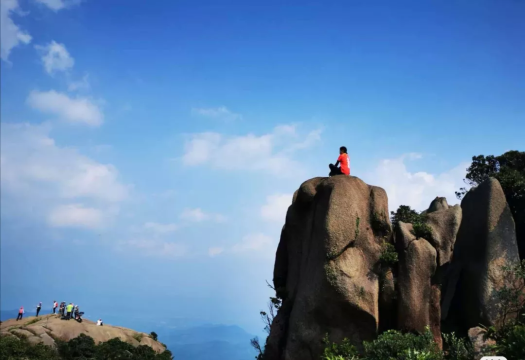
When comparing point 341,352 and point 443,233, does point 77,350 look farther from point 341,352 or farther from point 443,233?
point 443,233

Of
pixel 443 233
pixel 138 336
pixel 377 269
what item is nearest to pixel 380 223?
pixel 377 269

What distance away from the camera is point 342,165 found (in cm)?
2448

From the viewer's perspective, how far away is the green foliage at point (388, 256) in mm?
21750

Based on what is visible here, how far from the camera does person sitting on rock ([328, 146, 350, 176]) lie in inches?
961

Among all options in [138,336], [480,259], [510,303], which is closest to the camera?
[510,303]

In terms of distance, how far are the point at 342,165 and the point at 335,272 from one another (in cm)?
637

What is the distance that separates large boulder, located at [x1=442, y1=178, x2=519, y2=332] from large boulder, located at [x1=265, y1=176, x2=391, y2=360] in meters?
5.05

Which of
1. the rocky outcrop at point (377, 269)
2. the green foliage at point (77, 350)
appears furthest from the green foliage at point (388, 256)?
the green foliage at point (77, 350)

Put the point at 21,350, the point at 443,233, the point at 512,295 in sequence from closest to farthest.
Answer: the point at 512,295, the point at 443,233, the point at 21,350

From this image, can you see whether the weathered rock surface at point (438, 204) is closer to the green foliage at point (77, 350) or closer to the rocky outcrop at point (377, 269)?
the rocky outcrop at point (377, 269)

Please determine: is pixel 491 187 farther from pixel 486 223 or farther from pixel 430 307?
pixel 430 307

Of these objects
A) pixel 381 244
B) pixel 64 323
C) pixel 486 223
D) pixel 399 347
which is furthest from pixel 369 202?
pixel 64 323

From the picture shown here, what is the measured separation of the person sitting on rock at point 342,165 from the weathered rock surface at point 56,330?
29.7 meters

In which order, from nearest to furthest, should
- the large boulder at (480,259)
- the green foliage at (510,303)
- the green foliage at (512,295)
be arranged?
the green foliage at (510,303), the green foliage at (512,295), the large boulder at (480,259)
